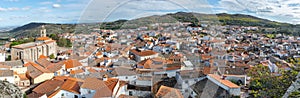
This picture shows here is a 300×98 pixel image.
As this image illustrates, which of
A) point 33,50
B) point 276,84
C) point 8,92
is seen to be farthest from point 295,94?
point 33,50

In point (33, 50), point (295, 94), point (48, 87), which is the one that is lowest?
point (48, 87)

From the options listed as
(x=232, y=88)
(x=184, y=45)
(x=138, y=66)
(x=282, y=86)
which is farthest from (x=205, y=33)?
(x=282, y=86)

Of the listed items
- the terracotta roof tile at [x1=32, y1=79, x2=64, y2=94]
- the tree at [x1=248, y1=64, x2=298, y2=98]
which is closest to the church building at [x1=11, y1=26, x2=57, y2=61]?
the terracotta roof tile at [x1=32, y1=79, x2=64, y2=94]

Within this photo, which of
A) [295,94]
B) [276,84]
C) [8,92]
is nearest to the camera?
[8,92]

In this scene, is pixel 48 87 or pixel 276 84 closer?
pixel 276 84

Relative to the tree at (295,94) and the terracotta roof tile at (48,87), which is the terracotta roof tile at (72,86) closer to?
the terracotta roof tile at (48,87)

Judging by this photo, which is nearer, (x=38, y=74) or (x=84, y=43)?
(x=38, y=74)

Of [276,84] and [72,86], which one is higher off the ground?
[276,84]

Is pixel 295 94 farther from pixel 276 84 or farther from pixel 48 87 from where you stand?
pixel 48 87

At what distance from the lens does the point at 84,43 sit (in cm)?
1986

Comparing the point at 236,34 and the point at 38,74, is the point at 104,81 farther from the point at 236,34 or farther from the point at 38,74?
the point at 236,34

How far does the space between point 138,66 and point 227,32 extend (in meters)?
18.6

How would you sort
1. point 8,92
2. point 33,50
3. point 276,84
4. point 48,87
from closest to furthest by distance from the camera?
point 8,92 < point 276,84 < point 48,87 < point 33,50

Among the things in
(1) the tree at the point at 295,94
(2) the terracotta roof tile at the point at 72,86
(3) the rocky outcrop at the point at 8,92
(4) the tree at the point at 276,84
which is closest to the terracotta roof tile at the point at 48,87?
(2) the terracotta roof tile at the point at 72,86
